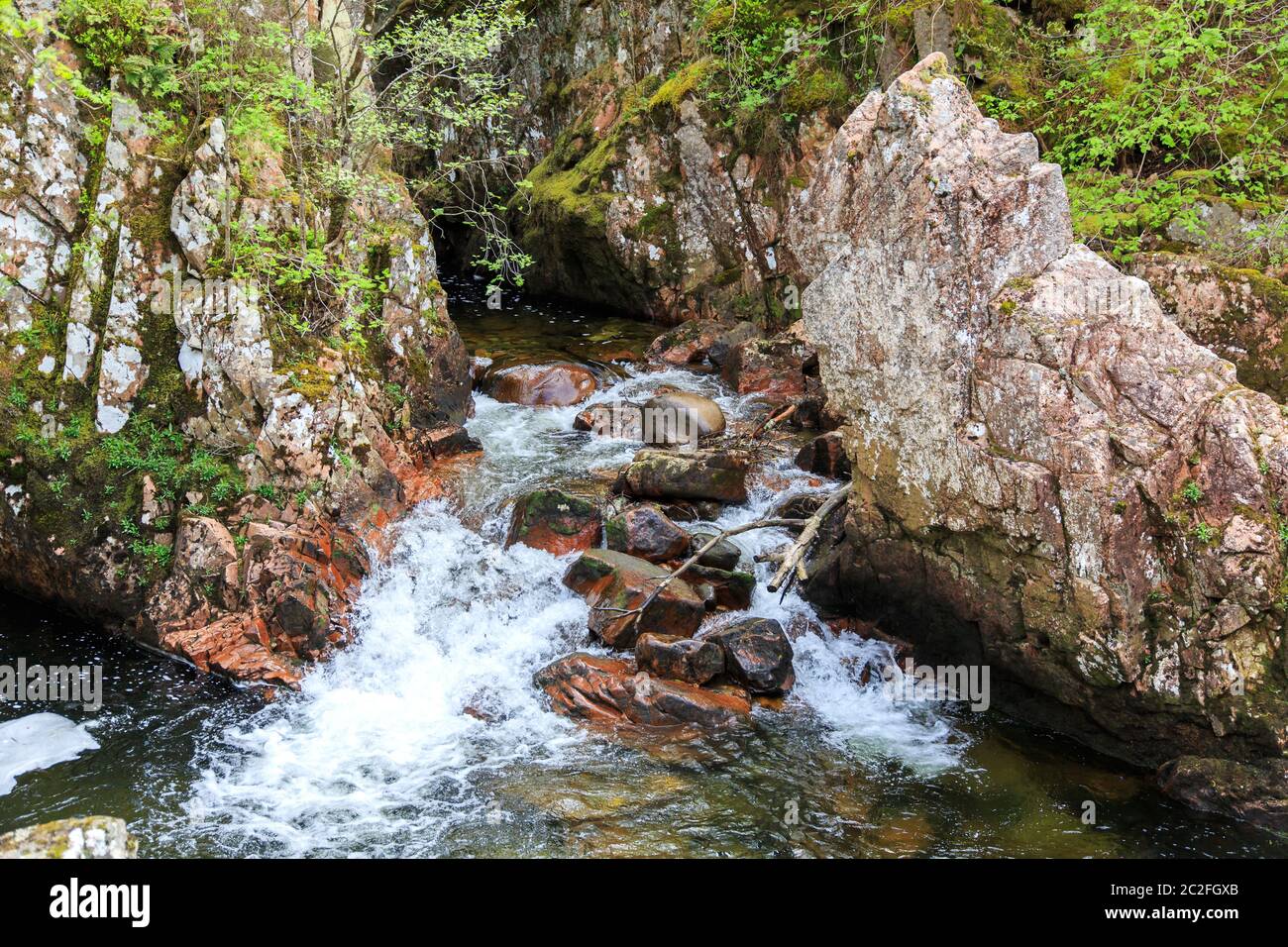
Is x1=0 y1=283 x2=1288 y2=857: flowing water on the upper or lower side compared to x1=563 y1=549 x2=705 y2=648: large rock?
lower

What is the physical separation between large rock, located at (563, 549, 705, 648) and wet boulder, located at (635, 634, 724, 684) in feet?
1.58

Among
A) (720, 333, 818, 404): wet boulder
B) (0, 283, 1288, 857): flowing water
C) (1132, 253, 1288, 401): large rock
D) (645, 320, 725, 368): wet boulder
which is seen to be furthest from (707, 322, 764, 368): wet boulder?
(1132, 253, 1288, 401): large rock

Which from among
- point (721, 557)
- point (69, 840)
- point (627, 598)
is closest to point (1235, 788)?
point (721, 557)

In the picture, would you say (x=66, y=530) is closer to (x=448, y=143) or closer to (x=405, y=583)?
(x=405, y=583)

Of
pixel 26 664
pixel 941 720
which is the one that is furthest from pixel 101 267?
pixel 941 720

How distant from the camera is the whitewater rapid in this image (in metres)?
7.62

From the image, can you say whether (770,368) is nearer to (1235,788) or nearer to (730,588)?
(730,588)

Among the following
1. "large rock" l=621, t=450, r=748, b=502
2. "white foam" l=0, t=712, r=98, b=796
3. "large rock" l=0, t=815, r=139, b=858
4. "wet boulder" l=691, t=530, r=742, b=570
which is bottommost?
"white foam" l=0, t=712, r=98, b=796

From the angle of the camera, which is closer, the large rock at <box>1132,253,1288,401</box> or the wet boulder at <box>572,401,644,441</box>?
the large rock at <box>1132,253,1288,401</box>

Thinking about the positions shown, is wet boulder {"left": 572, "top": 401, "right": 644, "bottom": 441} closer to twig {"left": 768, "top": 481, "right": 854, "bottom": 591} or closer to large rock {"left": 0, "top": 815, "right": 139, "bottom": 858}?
twig {"left": 768, "top": 481, "right": 854, "bottom": 591}

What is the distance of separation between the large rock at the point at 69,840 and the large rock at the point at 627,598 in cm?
594

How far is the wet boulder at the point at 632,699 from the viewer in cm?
897

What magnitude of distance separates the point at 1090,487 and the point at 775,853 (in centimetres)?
420

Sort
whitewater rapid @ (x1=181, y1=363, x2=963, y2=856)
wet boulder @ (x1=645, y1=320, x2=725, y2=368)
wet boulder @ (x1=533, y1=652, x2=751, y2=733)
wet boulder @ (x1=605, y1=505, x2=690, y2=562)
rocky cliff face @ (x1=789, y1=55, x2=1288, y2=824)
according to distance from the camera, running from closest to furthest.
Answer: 1. whitewater rapid @ (x1=181, y1=363, x2=963, y2=856)
2. rocky cliff face @ (x1=789, y1=55, x2=1288, y2=824)
3. wet boulder @ (x1=533, y1=652, x2=751, y2=733)
4. wet boulder @ (x1=605, y1=505, x2=690, y2=562)
5. wet boulder @ (x1=645, y1=320, x2=725, y2=368)
